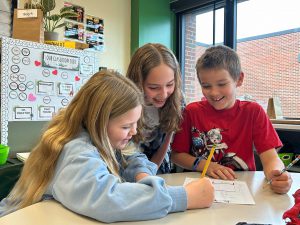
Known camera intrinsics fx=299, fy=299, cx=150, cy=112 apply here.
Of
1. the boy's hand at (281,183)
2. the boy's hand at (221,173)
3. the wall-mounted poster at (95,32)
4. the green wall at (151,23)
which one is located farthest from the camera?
the green wall at (151,23)

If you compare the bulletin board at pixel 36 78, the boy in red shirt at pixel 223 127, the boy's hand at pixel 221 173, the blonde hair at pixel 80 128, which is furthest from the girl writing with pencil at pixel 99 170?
the bulletin board at pixel 36 78

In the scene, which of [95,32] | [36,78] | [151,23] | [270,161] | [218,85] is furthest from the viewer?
[151,23]

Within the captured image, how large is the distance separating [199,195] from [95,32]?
8.54ft

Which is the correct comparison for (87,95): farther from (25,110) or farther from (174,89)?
(25,110)

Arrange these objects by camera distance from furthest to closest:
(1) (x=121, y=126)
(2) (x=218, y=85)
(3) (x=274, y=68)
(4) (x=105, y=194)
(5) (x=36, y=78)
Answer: (3) (x=274, y=68), (5) (x=36, y=78), (2) (x=218, y=85), (1) (x=121, y=126), (4) (x=105, y=194)

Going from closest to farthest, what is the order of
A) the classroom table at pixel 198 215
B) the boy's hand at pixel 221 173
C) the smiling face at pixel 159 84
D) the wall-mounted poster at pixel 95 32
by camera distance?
the classroom table at pixel 198 215
the boy's hand at pixel 221 173
the smiling face at pixel 159 84
the wall-mounted poster at pixel 95 32

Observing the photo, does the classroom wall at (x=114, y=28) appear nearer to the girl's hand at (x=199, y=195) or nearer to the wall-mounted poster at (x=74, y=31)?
the wall-mounted poster at (x=74, y=31)

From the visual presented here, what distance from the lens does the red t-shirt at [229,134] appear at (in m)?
1.23

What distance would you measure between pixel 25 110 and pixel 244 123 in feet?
3.70

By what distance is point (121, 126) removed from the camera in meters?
0.79

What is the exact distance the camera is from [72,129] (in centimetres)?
75

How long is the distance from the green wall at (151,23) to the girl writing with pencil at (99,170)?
2.43 metres

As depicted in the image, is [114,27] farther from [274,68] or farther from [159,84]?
[159,84]

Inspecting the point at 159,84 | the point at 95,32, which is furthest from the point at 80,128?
the point at 95,32
